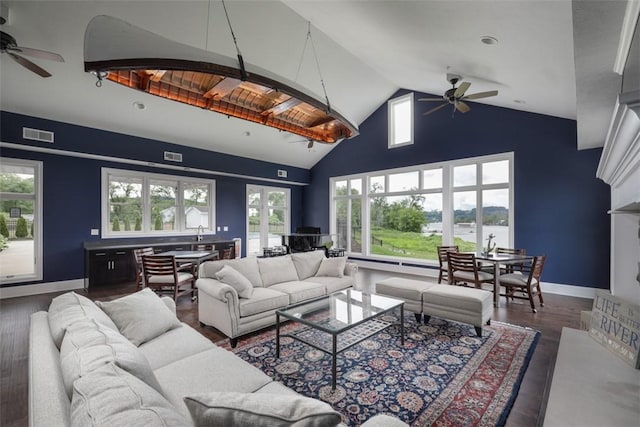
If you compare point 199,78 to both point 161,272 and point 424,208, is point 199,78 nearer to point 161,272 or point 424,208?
point 161,272

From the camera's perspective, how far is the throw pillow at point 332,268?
4477 mm

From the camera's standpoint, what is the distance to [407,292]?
3.69 m

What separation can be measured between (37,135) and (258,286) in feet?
16.2

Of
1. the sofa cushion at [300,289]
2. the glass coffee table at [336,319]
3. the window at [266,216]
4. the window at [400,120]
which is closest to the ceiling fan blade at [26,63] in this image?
the sofa cushion at [300,289]

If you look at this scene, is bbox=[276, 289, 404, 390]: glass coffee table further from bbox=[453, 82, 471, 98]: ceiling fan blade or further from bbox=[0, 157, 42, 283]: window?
bbox=[0, 157, 42, 283]: window

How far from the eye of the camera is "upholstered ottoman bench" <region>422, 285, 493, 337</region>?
126 inches

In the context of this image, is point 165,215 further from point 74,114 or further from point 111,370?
point 111,370

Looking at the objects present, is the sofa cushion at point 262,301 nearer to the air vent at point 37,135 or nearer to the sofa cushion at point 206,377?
the sofa cushion at point 206,377

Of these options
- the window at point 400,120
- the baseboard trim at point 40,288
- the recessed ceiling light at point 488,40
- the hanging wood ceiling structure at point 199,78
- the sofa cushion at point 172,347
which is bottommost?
the baseboard trim at point 40,288

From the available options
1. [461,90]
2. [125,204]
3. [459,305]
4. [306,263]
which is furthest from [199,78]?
[125,204]

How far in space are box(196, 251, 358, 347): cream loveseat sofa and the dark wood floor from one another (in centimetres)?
42

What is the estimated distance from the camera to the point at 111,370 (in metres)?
0.99

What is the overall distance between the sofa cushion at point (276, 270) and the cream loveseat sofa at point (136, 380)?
1.79 m

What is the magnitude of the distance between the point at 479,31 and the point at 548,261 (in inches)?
174
